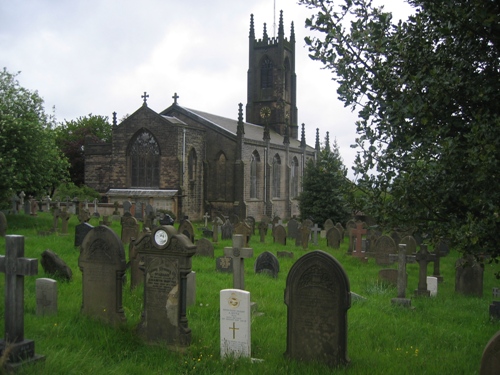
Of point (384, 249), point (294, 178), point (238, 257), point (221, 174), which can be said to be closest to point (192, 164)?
point (221, 174)

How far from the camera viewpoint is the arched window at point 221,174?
3519 centimetres

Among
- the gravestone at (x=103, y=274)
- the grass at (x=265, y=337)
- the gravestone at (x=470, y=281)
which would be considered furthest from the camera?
the gravestone at (x=470, y=281)

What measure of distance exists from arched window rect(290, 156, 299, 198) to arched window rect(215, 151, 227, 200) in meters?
10.3

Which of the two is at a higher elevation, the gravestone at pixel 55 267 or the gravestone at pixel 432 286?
the gravestone at pixel 55 267

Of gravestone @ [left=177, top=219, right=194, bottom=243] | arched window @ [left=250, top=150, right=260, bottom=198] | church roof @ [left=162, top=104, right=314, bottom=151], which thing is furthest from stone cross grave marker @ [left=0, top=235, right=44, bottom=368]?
arched window @ [left=250, top=150, right=260, bottom=198]

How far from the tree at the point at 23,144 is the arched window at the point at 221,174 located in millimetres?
14633

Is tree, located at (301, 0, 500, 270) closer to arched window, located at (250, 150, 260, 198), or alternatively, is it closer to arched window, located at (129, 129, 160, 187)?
arched window, located at (129, 129, 160, 187)

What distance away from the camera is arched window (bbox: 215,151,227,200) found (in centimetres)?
3519

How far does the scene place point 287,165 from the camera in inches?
1683

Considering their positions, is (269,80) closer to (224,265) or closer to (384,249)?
(384,249)

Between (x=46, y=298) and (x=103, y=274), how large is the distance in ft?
2.89

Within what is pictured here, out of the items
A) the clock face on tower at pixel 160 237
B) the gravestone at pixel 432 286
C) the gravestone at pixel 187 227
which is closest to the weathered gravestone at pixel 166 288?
the clock face on tower at pixel 160 237

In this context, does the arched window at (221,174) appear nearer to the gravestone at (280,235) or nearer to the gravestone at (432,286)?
the gravestone at (280,235)

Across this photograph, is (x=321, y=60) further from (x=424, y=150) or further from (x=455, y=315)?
(x=455, y=315)
